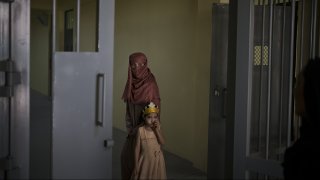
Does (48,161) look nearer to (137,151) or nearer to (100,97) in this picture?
(137,151)

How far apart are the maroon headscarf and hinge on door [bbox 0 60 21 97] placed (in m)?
1.34

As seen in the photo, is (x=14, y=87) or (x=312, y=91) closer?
(x=312, y=91)

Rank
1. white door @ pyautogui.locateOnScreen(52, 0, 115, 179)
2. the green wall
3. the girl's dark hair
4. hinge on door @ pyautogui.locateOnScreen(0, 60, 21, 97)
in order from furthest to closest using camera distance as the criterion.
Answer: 1. the green wall
2. white door @ pyautogui.locateOnScreen(52, 0, 115, 179)
3. hinge on door @ pyautogui.locateOnScreen(0, 60, 21, 97)
4. the girl's dark hair

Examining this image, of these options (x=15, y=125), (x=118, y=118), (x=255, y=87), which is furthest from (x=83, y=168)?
(x=118, y=118)

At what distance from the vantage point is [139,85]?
3.69 metres

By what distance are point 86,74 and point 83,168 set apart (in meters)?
0.62

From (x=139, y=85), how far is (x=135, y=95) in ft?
0.31

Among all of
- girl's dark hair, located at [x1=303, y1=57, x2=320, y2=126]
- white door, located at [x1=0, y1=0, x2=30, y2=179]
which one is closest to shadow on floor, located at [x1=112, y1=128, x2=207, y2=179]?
white door, located at [x1=0, y1=0, x2=30, y2=179]

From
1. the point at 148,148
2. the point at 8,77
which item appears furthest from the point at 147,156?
the point at 8,77

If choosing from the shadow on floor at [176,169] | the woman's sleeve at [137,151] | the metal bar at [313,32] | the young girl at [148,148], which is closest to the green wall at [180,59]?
the shadow on floor at [176,169]

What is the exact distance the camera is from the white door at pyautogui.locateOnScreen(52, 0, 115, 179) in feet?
8.59

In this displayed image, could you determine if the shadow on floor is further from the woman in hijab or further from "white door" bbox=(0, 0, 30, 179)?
"white door" bbox=(0, 0, 30, 179)

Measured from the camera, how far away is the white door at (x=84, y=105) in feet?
8.59

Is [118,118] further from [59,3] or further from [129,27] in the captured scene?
[59,3]
